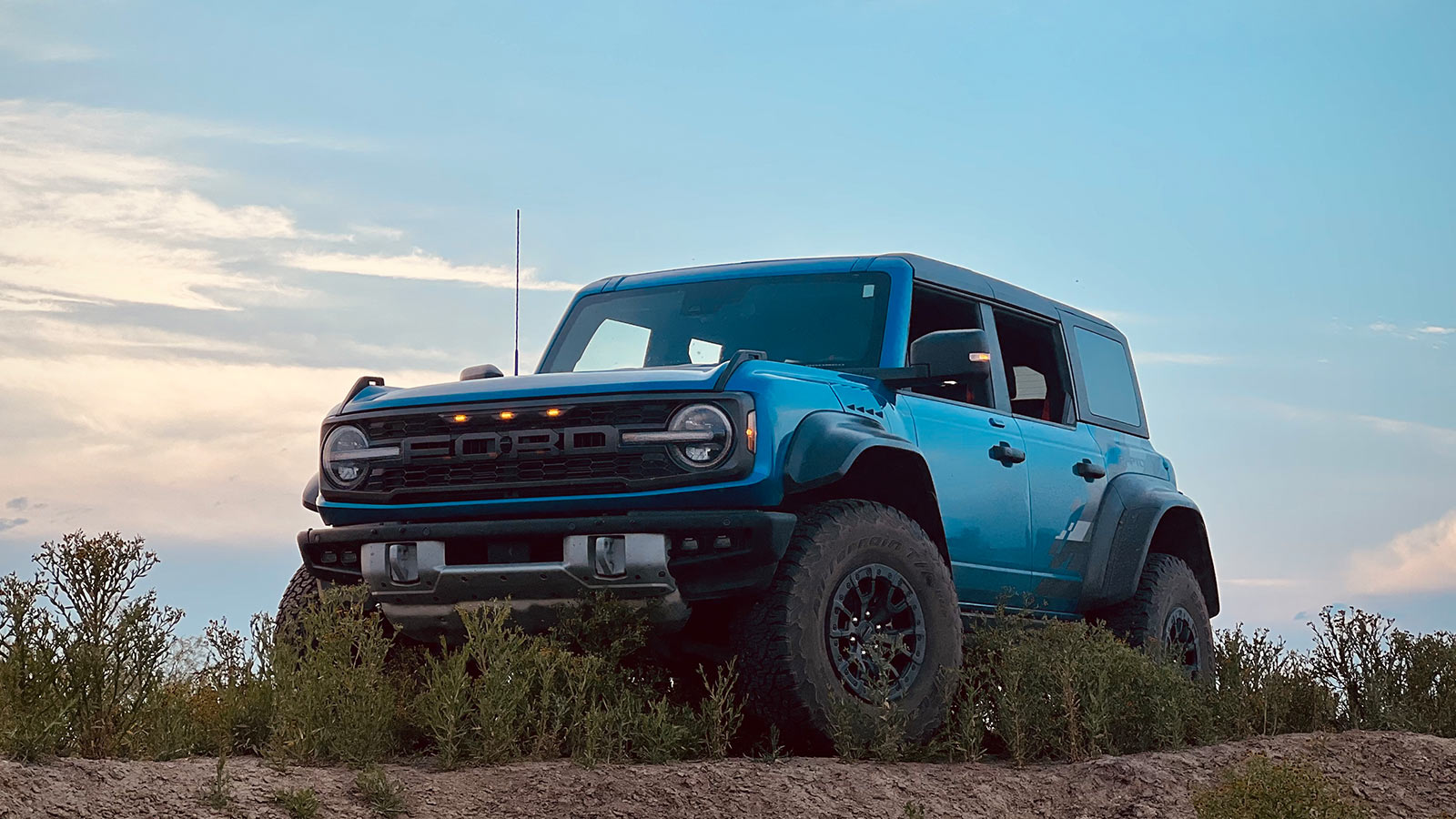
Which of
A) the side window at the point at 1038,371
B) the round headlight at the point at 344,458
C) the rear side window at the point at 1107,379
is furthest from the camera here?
the rear side window at the point at 1107,379

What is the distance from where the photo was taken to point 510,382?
23.0ft

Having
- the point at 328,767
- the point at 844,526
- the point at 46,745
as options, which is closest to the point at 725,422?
the point at 844,526

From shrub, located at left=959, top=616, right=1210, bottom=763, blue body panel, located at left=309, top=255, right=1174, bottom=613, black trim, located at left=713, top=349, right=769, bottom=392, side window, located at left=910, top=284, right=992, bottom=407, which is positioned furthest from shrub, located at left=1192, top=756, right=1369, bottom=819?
side window, located at left=910, top=284, right=992, bottom=407

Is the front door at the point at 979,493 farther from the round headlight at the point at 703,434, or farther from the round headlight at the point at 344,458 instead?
the round headlight at the point at 344,458

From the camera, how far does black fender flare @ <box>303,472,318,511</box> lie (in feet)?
24.4

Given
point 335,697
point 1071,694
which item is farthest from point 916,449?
point 335,697

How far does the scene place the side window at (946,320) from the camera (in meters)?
8.20

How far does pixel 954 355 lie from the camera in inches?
282

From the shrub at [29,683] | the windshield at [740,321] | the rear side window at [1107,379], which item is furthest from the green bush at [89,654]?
the rear side window at [1107,379]

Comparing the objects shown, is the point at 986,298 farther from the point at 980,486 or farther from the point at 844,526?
the point at 844,526

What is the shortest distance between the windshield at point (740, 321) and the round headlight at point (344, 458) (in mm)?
1631

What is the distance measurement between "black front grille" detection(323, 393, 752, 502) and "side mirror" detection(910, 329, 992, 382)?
1126 millimetres

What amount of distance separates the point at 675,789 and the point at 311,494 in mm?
2514

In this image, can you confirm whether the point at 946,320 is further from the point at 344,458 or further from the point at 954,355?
the point at 344,458
